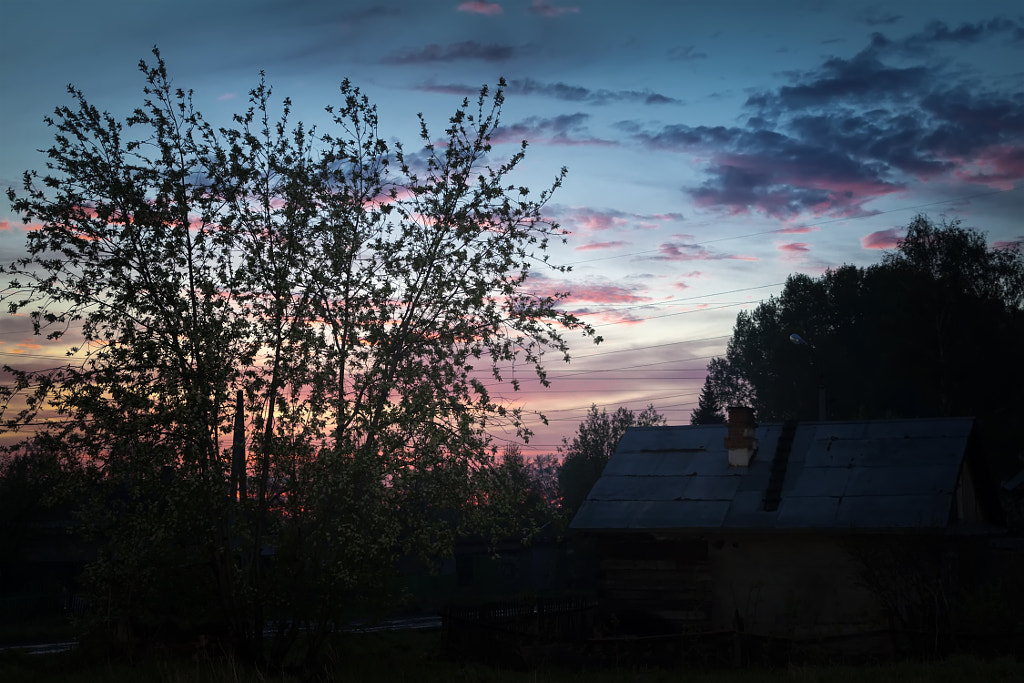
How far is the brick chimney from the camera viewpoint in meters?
26.8

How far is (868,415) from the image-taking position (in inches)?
2697

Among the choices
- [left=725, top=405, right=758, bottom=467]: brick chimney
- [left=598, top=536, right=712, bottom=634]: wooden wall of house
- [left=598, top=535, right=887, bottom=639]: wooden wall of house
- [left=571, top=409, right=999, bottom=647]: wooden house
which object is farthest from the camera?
[left=725, top=405, right=758, bottom=467]: brick chimney

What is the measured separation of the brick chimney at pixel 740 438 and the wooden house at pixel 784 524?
0.13ft

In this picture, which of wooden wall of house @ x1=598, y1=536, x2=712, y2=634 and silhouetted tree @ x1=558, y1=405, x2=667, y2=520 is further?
silhouetted tree @ x1=558, y1=405, x2=667, y2=520

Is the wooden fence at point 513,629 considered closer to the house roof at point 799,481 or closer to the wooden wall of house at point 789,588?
A: the house roof at point 799,481

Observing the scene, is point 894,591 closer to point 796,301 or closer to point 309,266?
point 309,266

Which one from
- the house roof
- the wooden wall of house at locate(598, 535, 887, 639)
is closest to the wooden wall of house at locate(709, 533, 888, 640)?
the wooden wall of house at locate(598, 535, 887, 639)

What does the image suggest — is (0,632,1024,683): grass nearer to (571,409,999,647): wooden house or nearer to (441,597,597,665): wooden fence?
(441,597,597,665): wooden fence

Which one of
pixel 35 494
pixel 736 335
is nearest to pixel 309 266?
pixel 35 494

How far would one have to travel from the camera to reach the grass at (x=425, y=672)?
51.0ft

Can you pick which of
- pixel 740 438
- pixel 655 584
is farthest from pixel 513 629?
→ pixel 740 438

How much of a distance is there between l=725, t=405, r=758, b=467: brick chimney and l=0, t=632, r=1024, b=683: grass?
8596mm

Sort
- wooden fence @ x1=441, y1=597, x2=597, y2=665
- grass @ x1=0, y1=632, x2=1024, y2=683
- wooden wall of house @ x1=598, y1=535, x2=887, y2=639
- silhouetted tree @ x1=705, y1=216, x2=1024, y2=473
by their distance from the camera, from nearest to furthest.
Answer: grass @ x1=0, y1=632, x2=1024, y2=683 < wooden fence @ x1=441, y1=597, x2=597, y2=665 < wooden wall of house @ x1=598, y1=535, x2=887, y2=639 < silhouetted tree @ x1=705, y1=216, x2=1024, y2=473

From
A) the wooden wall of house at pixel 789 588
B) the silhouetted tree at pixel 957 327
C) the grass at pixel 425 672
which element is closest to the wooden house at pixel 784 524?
the wooden wall of house at pixel 789 588
